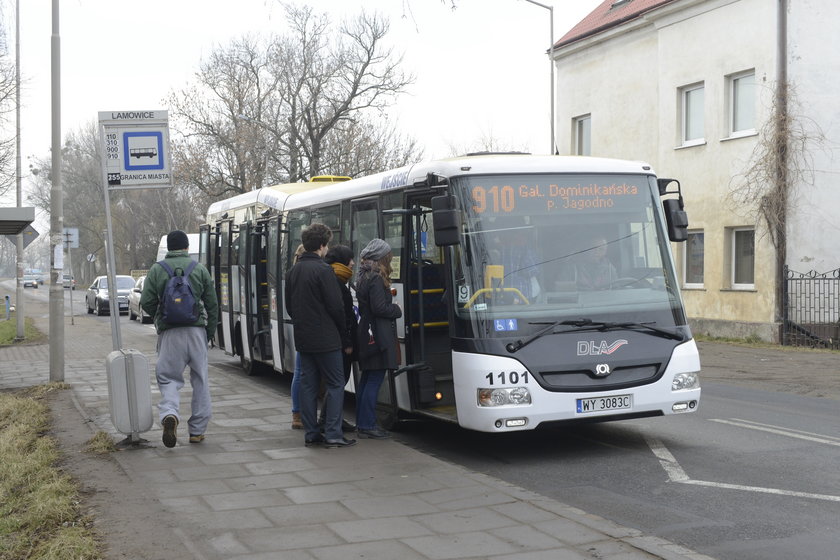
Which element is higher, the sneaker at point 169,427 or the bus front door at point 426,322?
the bus front door at point 426,322

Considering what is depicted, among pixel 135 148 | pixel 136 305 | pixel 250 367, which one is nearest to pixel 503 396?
pixel 135 148

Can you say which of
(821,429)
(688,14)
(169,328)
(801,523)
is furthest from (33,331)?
(801,523)

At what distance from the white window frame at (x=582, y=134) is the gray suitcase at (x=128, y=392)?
23.3 meters

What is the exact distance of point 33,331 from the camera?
30250mm

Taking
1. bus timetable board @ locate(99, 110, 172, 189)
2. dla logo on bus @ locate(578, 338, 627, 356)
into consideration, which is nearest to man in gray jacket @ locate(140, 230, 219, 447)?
bus timetable board @ locate(99, 110, 172, 189)

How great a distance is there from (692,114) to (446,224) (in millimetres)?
18791

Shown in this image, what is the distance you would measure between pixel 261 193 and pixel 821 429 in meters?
8.83

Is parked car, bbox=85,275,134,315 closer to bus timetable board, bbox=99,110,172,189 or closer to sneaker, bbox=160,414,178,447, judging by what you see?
bus timetable board, bbox=99,110,172,189

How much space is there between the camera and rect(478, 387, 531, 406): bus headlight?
830cm

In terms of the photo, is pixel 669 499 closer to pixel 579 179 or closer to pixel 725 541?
pixel 725 541

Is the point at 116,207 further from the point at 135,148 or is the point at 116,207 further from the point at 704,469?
the point at 704,469

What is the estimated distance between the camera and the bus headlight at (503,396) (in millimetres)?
8297

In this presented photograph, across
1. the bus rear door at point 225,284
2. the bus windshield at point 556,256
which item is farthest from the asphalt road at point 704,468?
the bus rear door at point 225,284

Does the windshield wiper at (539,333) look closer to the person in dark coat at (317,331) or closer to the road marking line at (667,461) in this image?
the road marking line at (667,461)
